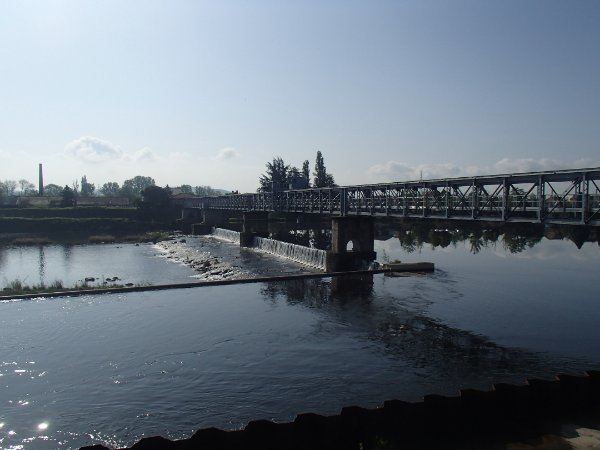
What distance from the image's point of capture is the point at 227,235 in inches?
3430

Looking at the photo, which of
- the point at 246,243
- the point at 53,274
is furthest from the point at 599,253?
the point at 53,274

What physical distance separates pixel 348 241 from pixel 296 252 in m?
10.6

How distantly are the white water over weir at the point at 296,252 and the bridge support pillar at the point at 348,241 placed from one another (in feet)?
6.86

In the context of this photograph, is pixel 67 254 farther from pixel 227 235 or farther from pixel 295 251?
pixel 295 251

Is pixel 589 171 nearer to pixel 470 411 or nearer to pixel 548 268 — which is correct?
pixel 470 411

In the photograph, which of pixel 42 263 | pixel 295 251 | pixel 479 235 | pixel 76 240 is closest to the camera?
pixel 295 251

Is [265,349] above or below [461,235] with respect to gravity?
below

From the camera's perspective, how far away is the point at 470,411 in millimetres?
15203

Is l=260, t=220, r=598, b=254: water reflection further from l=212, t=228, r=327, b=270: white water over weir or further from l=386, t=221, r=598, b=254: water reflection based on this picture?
l=212, t=228, r=327, b=270: white water over weir

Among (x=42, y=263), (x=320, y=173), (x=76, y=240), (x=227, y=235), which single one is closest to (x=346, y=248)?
(x=42, y=263)

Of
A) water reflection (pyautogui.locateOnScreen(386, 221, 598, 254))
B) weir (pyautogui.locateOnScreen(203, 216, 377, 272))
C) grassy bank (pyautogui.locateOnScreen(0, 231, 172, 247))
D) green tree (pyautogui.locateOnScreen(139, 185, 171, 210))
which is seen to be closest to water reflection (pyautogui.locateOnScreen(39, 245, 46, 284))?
grassy bank (pyautogui.locateOnScreen(0, 231, 172, 247))

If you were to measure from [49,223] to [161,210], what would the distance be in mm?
28764

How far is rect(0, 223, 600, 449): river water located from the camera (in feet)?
54.0

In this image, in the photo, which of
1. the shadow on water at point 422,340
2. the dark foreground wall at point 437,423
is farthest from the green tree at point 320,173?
the dark foreground wall at point 437,423
